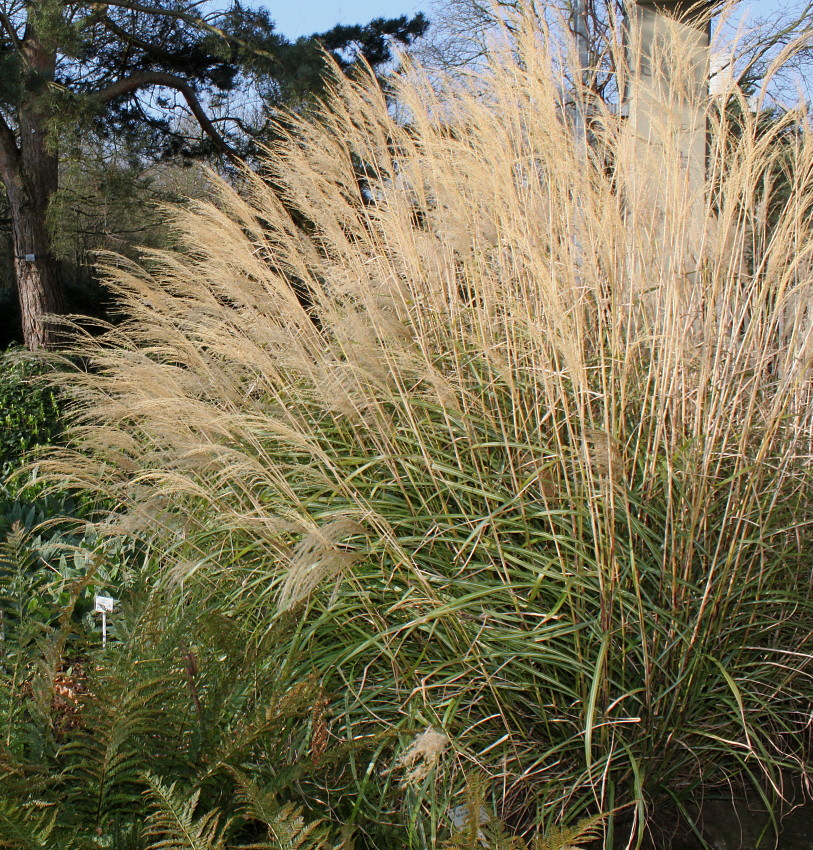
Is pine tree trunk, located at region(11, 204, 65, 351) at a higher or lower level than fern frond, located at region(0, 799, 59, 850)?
higher

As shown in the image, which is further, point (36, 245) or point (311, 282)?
point (36, 245)

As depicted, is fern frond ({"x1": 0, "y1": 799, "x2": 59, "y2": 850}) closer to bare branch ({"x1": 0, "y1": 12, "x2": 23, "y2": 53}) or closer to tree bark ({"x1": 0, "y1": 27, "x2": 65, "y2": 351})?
tree bark ({"x1": 0, "y1": 27, "x2": 65, "y2": 351})

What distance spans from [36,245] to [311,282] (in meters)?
6.22

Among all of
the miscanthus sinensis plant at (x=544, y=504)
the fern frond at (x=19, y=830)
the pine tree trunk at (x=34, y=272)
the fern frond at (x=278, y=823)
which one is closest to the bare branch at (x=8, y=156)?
the pine tree trunk at (x=34, y=272)

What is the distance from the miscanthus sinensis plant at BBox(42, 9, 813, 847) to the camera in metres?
1.70

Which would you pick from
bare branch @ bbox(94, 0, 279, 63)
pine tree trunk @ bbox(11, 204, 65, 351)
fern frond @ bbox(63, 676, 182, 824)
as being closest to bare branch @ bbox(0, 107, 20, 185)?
pine tree trunk @ bbox(11, 204, 65, 351)

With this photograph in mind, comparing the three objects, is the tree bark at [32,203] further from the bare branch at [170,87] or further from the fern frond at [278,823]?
the fern frond at [278,823]

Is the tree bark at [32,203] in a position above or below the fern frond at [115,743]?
above

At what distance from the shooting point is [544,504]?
1916mm

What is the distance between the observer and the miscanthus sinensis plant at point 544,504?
1.70 meters

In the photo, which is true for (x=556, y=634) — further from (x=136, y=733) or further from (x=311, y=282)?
(x=311, y=282)

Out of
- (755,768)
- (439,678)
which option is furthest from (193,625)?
(755,768)

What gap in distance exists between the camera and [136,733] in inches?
57.5

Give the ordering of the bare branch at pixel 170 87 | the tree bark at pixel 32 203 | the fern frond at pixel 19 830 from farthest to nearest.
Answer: the bare branch at pixel 170 87 → the tree bark at pixel 32 203 → the fern frond at pixel 19 830
